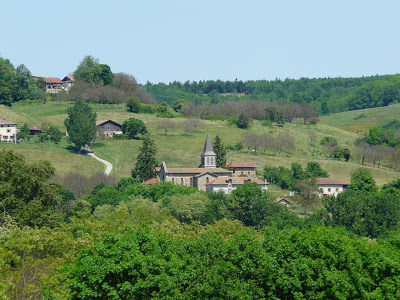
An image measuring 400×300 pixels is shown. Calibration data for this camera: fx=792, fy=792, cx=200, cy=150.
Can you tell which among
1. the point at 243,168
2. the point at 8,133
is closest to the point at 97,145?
the point at 8,133

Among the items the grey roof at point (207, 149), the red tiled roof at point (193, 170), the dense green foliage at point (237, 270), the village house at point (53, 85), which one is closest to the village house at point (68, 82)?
the village house at point (53, 85)

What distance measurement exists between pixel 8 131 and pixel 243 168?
41541mm

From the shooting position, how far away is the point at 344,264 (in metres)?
38.8

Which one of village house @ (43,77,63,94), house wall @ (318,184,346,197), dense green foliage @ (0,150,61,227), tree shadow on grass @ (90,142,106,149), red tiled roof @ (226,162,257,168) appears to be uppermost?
village house @ (43,77,63,94)

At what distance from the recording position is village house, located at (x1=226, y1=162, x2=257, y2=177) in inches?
4577

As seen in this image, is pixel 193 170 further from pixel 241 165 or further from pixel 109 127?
pixel 109 127

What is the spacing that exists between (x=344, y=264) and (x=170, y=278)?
8.81m

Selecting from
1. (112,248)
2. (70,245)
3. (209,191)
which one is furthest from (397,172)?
(112,248)

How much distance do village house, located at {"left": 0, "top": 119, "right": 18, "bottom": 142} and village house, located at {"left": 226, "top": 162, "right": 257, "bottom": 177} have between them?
38564 mm

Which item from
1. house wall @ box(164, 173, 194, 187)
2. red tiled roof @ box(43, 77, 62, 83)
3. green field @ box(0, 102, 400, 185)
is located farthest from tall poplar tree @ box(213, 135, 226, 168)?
red tiled roof @ box(43, 77, 62, 83)

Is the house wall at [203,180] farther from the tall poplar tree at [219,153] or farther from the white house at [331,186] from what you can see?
the white house at [331,186]

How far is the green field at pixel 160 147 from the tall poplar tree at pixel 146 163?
344cm

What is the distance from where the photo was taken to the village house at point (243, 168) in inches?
4577

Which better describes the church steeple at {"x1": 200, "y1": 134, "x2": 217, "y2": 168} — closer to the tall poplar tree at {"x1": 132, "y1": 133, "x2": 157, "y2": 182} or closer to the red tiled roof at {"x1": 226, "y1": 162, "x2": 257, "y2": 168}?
the red tiled roof at {"x1": 226, "y1": 162, "x2": 257, "y2": 168}
